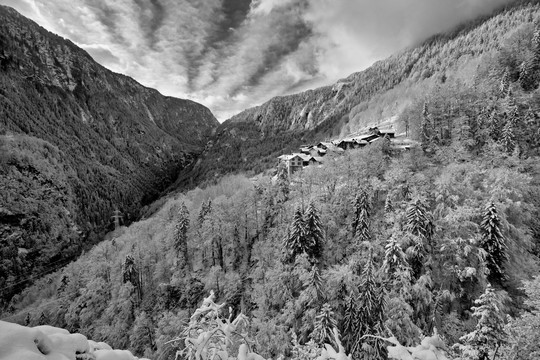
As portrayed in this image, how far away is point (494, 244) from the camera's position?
31.2m

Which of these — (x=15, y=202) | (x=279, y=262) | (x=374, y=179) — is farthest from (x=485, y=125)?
(x=15, y=202)

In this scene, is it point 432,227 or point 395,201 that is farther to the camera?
point 395,201

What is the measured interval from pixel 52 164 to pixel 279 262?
210502mm

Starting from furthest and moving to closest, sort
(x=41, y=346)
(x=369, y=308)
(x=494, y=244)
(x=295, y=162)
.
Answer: (x=295, y=162), (x=494, y=244), (x=369, y=308), (x=41, y=346)

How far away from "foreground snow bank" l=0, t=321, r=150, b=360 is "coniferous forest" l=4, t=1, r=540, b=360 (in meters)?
1.35

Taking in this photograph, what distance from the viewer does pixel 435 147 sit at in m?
55.2

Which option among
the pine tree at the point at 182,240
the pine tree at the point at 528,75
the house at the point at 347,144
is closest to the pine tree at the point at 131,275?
the pine tree at the point at 182,240

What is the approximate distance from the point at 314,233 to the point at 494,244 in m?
21.9

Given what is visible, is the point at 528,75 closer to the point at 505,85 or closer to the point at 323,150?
the point at 505,85

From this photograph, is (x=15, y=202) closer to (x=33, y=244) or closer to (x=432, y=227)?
(x=33, y=244)

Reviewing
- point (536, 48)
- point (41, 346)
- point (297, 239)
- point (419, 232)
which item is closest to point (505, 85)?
point (536, 48)

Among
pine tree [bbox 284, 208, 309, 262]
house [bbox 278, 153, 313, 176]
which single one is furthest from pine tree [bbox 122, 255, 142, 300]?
house [bbox 278, 153, 313, 176]

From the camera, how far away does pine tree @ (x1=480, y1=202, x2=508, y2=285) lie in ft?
102

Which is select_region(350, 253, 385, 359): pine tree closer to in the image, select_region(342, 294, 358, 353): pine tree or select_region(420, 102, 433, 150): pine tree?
select_region(342, 294, 358, 353): pine tree
